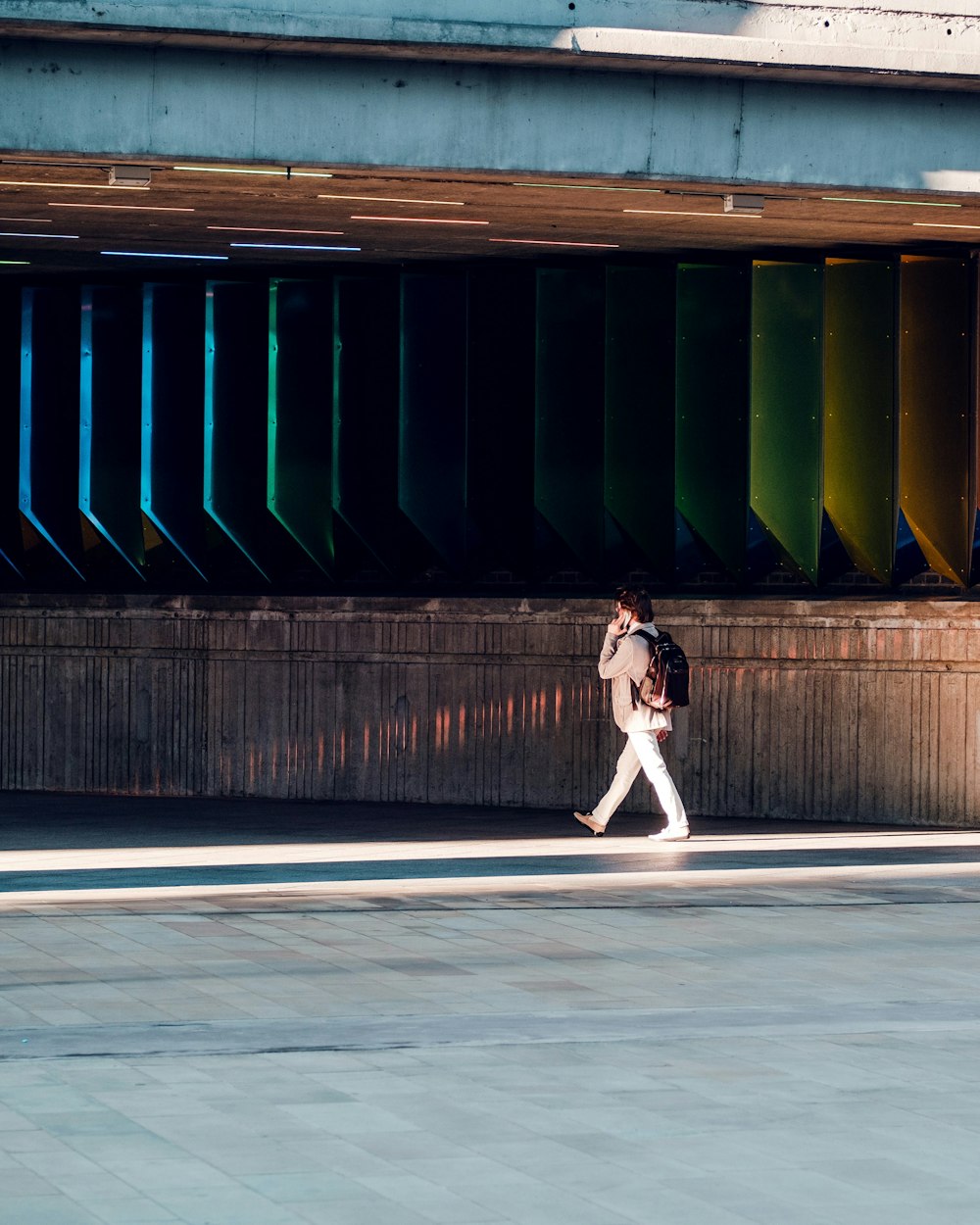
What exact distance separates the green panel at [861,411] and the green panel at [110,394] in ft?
20.4

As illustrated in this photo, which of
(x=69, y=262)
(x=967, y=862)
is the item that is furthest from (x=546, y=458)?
(x=967, y=862)

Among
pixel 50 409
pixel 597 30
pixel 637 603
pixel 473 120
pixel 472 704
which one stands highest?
pixel 597 30

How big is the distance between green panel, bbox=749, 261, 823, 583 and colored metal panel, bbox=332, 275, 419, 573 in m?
3.16

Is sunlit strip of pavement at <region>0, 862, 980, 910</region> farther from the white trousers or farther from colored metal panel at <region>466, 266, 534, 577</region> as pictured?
colored metal panel at <region>466, 266, 534, 577</region>

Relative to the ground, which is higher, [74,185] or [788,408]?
[74,185]

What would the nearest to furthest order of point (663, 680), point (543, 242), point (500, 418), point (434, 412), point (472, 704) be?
1. point (663, 680)
2. point (543, 242)
3. point (472, 704)
4. point (500, 418)
5. point (434, 412)

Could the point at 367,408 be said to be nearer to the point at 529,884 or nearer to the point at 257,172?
the point at 257,172

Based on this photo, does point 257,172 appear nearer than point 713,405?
Yes

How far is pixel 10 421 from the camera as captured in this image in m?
19.0

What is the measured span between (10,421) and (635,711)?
7.46 m

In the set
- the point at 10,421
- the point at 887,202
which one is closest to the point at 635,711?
the point at 887,202

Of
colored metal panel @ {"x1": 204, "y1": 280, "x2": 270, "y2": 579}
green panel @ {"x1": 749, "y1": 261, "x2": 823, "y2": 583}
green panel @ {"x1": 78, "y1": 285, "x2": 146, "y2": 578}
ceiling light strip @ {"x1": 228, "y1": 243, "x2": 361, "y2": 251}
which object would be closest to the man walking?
green panel @ {"x1": 749, "y1": 261, "x2": 823, "y2": 583}

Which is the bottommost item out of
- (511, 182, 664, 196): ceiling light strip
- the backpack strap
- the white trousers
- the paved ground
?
the paved ground

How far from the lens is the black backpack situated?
1426cm
